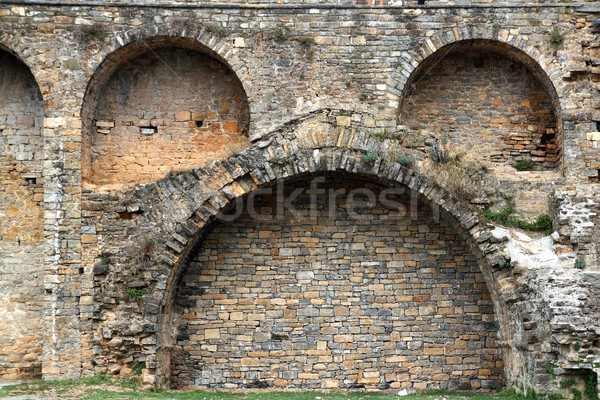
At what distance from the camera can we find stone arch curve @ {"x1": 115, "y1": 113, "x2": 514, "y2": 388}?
12711 millimetres

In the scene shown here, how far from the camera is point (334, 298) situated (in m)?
13.7

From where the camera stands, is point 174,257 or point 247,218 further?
point 247,218

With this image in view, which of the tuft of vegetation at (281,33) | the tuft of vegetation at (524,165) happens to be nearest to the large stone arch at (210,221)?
the tuft of vegetation at (281,33)

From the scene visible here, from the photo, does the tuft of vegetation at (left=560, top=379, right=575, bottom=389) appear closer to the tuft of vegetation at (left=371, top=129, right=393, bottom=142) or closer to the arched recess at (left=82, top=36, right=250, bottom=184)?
the tuft of vegetation at (left=371, top=129, right=393, bottom=142)

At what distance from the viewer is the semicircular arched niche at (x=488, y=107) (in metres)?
14.1

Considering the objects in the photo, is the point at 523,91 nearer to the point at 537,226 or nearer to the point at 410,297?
the point at 537,226

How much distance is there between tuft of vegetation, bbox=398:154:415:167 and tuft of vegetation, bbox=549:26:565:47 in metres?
3.36

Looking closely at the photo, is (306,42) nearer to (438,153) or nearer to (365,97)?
(365,97)

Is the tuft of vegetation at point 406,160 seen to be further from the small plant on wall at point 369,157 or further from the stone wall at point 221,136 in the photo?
the small plant on wall at point 369,157

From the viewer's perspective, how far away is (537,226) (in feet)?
42.1

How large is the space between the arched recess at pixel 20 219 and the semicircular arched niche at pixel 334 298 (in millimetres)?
2537

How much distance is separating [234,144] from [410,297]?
4.17 m

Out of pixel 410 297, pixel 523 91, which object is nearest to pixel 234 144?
pixel 410 297

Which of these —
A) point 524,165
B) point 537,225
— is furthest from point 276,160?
point 524,165
